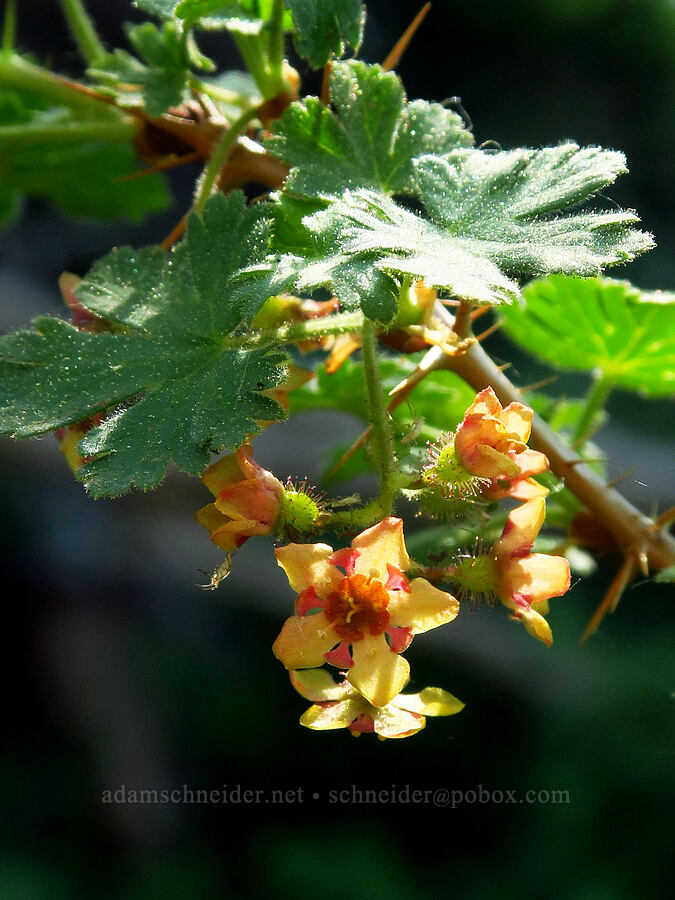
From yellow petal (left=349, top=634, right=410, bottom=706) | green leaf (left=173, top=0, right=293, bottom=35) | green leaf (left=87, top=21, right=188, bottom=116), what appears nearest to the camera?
yellow petal (left=349, top=634, right=410, bottom=706)

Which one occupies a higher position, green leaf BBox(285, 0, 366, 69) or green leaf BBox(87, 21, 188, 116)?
green leaf BBox(285, 0, 366, 69)

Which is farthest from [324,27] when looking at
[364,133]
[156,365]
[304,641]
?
[304,641]

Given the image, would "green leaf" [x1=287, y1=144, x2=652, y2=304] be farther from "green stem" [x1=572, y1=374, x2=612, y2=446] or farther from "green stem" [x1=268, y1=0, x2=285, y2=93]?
"green stem" [x1=572, y1=374, x2=612, y2=446]

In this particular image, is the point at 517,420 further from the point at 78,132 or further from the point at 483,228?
the point at 78,132

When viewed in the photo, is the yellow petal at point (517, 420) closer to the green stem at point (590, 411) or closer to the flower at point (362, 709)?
the flower at point (362, 709)

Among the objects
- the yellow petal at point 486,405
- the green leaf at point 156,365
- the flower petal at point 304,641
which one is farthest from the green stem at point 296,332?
the flower petal at point 304,641

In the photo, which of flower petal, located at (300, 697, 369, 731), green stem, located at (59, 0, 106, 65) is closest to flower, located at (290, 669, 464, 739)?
flower petal, located at (300, 697, 369, 731)

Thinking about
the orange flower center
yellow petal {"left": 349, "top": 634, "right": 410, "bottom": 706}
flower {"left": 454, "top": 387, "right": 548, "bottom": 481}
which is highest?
flower {"left": 454, "top": 387, "right": 548, "bottom": 481}

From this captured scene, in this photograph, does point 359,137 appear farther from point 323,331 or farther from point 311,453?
point 311,453
